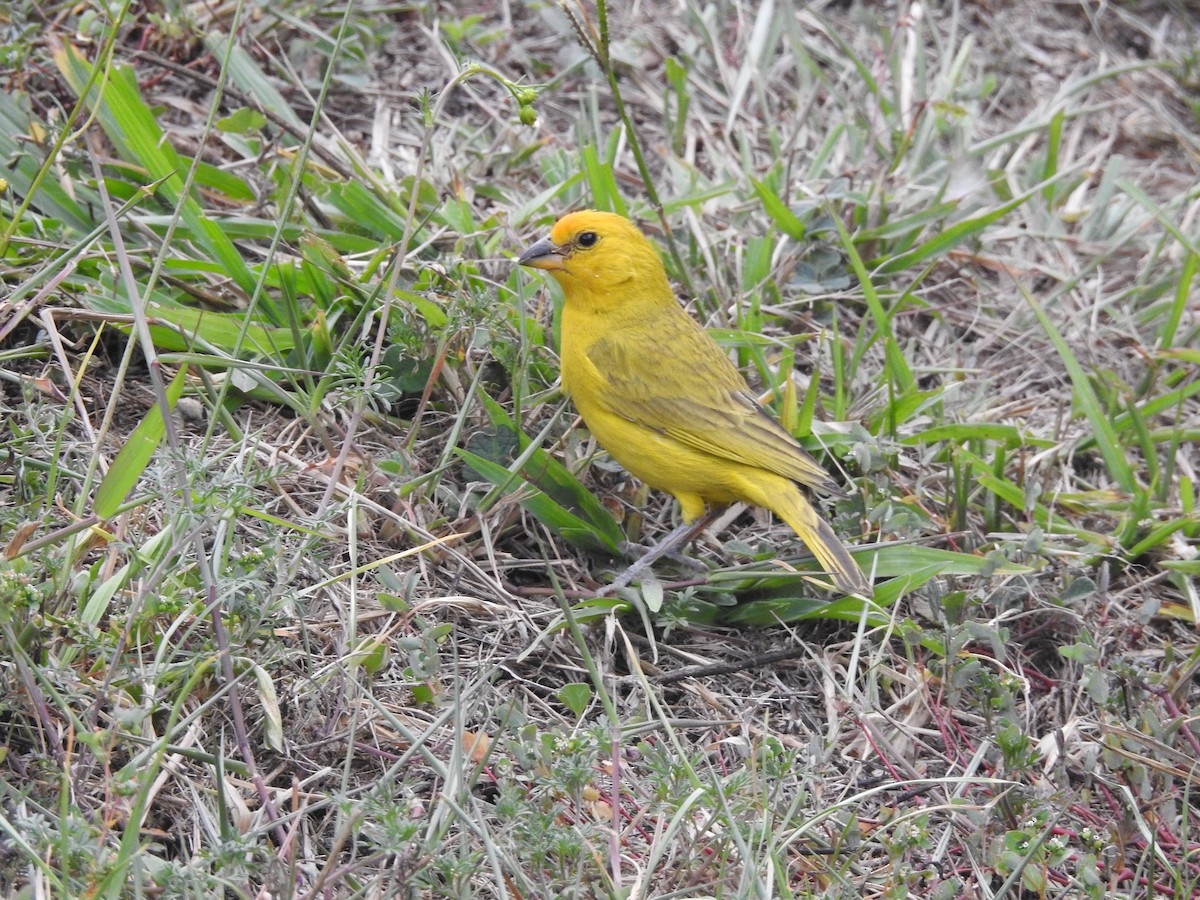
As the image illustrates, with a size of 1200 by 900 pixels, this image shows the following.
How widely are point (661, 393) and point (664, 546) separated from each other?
54cm

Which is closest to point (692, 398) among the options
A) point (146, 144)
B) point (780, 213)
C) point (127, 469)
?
point (780, 213)

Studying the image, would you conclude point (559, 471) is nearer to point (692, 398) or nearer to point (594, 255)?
point (692, 398)

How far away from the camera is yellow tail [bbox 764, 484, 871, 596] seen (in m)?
3.55

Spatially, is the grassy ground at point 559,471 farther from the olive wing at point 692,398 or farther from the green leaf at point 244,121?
the olive wing at point 692,398

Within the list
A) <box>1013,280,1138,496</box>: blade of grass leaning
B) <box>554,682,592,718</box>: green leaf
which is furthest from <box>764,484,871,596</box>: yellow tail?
<box>1013,280,1138,496</box>: blade of grass leaning

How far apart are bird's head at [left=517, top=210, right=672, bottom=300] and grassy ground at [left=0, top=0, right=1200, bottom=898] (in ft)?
0.49

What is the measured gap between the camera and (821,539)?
12.0 feet

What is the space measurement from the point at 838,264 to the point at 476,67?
2227 millimetres

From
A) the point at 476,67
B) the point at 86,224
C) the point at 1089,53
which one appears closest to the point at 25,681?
the point at 476,67

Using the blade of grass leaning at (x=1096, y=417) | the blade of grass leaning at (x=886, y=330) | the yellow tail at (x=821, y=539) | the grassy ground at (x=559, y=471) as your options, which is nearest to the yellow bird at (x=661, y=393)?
the yellow tail at (x=821, y=539)

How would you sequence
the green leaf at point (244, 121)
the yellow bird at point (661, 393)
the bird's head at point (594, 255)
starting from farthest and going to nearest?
the green leaf at point (244, 121)
the bird's head at point (594, 255)
the yellow bird at point (661, 393)

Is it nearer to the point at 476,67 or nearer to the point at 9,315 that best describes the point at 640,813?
the point at 476,67

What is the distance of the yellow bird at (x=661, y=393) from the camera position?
385cm

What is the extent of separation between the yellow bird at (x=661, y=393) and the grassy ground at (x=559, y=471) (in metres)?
0.15
